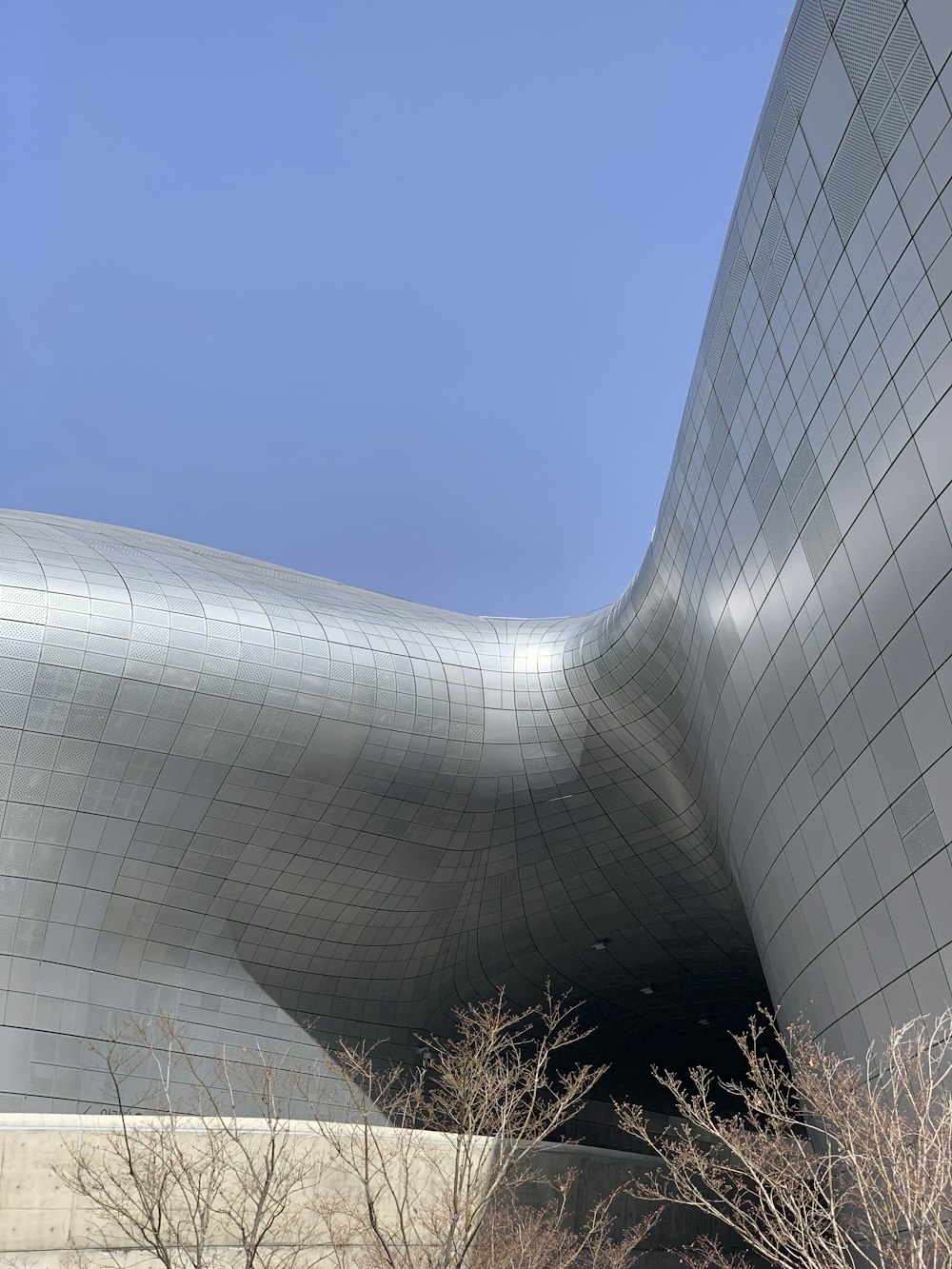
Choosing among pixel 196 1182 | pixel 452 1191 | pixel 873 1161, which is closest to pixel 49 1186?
pixel 196 1182

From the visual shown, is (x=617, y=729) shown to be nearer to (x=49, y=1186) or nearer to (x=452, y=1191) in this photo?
(x=452, y=1191)

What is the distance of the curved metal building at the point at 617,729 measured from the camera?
1194 centimetres

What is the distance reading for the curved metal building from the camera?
39.2 ft

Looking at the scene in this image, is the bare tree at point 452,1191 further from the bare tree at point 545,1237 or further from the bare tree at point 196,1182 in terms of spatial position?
the bare tree at point 196,1182

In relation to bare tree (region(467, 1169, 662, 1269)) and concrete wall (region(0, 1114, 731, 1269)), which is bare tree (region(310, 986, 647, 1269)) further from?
concrete wall (region(0, 1114, 731, 1269))

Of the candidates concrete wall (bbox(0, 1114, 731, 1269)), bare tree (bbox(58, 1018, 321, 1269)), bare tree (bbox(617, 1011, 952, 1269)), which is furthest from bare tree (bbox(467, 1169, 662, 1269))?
bare tree (bbox(58, 1018, 321, 1269))

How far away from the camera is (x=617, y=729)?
26156mm

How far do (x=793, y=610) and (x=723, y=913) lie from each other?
16.6 meters

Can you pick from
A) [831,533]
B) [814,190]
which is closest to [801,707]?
[831,533]

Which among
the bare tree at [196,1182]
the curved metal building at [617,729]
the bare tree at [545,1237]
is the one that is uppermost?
the curved metal building at [617,729]

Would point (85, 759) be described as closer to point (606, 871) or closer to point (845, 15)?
point (606, 871)

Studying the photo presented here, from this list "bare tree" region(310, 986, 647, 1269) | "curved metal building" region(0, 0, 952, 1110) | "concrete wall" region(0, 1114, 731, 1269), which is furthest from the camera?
"concrete wall" region(0, 1114, 731, 1269)

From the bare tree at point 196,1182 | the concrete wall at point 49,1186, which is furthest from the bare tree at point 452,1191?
the bare tree at point 196,1182

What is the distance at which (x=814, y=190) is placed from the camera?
13.1 metres
